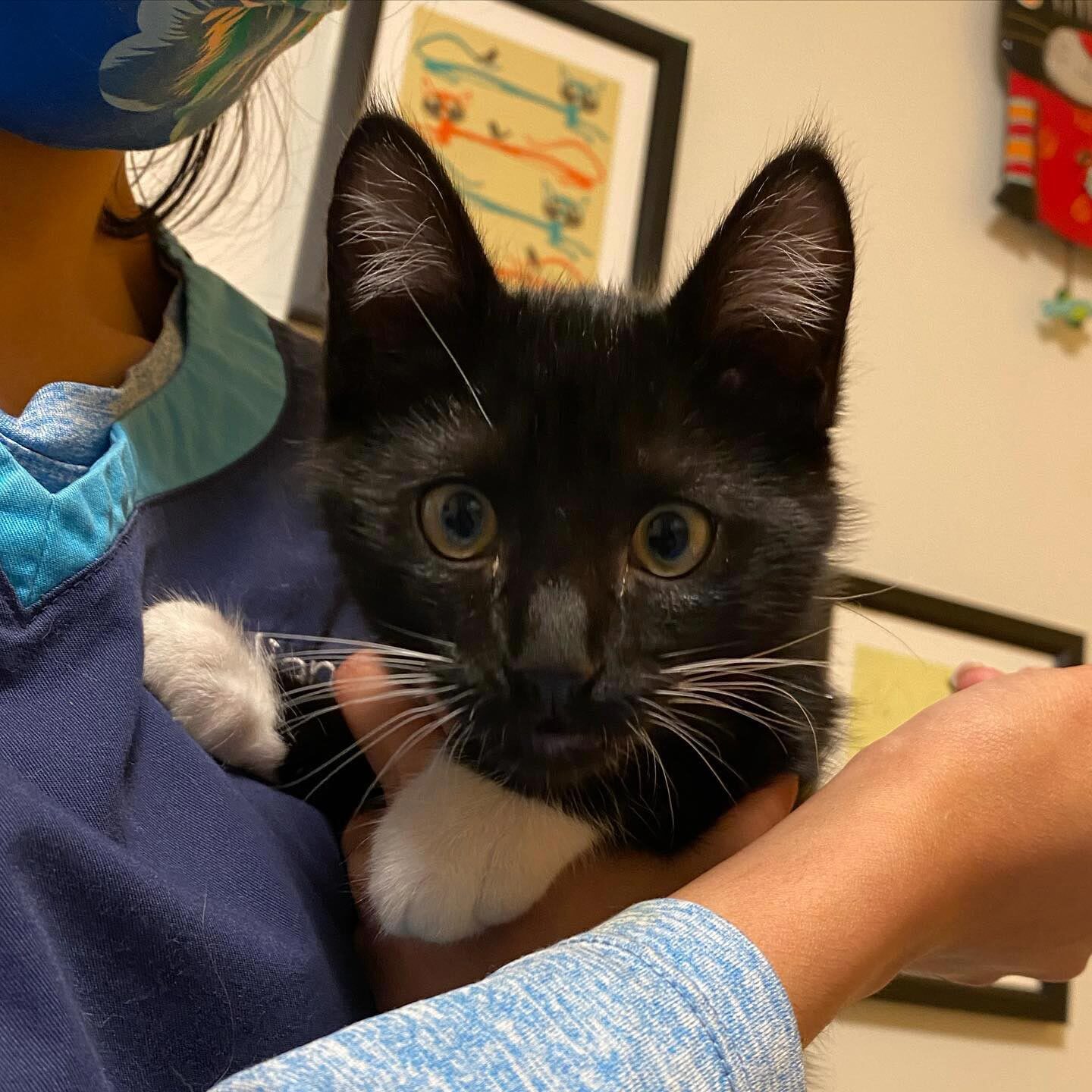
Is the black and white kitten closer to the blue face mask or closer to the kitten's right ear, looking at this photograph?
the kitten's right ear

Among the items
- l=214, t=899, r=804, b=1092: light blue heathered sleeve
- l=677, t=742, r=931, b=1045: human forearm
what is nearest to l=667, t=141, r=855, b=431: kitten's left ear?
l=677, t=742, r=931, b=1045: human forearm

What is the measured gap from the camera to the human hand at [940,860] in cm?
58

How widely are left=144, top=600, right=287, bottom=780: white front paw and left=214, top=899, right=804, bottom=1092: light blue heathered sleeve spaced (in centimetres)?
38

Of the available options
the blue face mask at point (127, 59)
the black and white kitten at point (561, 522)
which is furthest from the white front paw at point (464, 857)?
the blue face mask at point (127, 59)

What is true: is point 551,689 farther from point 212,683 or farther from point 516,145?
point 516,145

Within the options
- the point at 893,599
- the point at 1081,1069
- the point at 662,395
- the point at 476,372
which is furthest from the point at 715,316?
the point at 1081,1069

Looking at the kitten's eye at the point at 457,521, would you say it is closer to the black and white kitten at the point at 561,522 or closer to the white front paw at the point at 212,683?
the black and white kitten at the point at 561,522

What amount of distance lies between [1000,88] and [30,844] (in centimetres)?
231

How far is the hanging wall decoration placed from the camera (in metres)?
2.00

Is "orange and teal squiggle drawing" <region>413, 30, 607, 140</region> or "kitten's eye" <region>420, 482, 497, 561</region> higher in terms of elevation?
"orange and teal squiggle drawing" <region>413, 30, 607, 140</region>

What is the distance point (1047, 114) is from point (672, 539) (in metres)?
1.80

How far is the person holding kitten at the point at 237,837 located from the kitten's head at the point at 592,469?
0.11 metres

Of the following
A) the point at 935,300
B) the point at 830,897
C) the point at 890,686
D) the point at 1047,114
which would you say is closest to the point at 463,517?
the point at 830,897

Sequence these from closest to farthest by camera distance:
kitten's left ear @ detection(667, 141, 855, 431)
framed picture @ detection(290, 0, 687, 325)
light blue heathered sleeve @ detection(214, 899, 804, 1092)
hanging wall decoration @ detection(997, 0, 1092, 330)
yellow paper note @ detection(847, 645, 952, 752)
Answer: light blue heathered sleeve @ detection(214, 899, 804, 1092) → kitten's left ear @ detection(667, 141, 855, 431) → framed picture @ detection(290, 0, 687, 325) → yellow paper note @ detection(847, 645, 952, 752) → hanging wall decoration @ detection(997, 0, 1092, 330)
